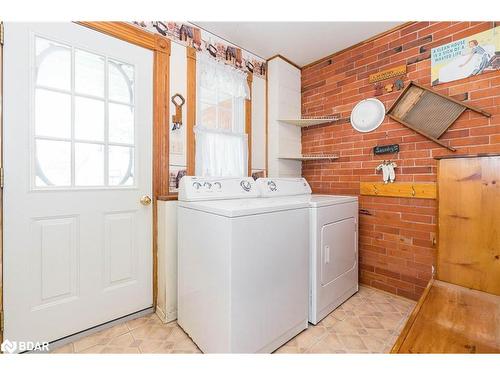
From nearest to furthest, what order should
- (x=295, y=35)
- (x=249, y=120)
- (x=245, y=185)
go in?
1. (x=245, y=185)
2. (x=295, y=35)
3. (x=249, y=120)

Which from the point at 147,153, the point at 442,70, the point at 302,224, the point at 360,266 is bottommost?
the point at 360,266

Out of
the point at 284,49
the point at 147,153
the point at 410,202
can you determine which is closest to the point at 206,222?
the point at 147,153

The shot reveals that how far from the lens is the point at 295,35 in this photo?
235 cm

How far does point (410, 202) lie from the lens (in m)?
2.16

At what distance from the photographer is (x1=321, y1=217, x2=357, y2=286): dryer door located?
187 cm

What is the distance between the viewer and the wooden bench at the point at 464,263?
1.05m

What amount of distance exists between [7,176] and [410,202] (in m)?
3.03

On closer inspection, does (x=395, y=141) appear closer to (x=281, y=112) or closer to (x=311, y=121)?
(x=311, y=121)

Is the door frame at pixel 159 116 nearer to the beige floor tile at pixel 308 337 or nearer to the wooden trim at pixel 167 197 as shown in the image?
the wooden trim at pixel 167 197

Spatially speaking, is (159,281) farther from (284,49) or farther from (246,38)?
(284,49)

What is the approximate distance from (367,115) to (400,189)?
0.81 m

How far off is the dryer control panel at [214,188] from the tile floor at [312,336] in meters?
0.99

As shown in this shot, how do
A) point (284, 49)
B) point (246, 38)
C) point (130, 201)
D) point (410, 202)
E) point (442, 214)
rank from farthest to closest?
1. point (284, 49)
2. point (246, 38)
3. point (410, 202)
4. point (130, 201)
5. point (442, 214)

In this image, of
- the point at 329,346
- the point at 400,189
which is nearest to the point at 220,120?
the point at 400,189
